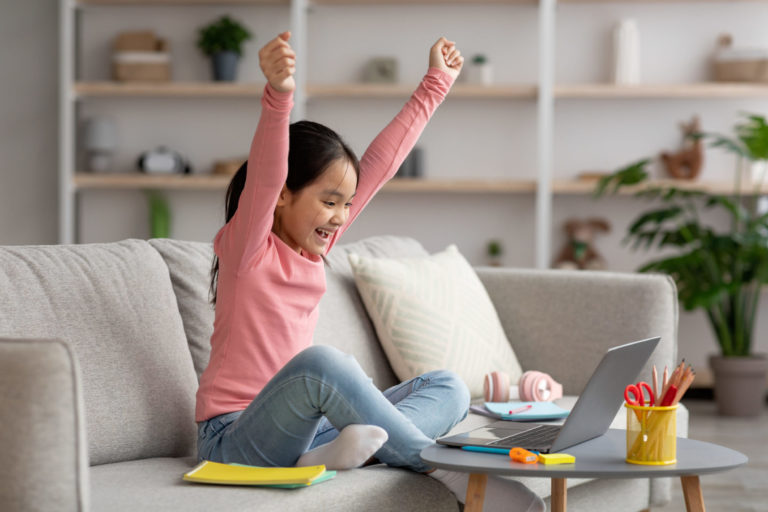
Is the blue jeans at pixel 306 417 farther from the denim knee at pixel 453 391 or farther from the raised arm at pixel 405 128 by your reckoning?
the raised arm at pixel 405 128

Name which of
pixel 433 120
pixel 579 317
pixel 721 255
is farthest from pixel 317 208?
pixel 433 120

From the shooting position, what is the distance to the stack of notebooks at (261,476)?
143cm

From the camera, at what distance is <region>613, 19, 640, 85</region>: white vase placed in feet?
15.8

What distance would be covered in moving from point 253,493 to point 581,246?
369cm

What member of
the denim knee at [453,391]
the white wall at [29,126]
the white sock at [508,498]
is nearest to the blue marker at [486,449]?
the white sock at [508,498]

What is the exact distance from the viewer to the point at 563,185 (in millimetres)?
4742

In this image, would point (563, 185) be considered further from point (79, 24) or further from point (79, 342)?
point (79, 342)

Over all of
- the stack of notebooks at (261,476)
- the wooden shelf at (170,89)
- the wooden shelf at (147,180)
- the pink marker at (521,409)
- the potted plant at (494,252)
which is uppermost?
the wooden shelf at (170,89)

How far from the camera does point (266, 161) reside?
5.20ft

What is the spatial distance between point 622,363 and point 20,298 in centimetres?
100

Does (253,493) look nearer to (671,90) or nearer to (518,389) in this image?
(518,389)

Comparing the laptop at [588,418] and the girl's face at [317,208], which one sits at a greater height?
the girl's face at [317,208]

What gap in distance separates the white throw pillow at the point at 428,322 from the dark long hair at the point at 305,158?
555mm

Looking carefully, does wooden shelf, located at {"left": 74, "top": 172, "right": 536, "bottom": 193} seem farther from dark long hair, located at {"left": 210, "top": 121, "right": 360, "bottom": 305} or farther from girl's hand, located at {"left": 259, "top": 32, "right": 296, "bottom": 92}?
girl's hand, located at {"left": 259, "top": 32, "right": 296, "bottom": 92}
